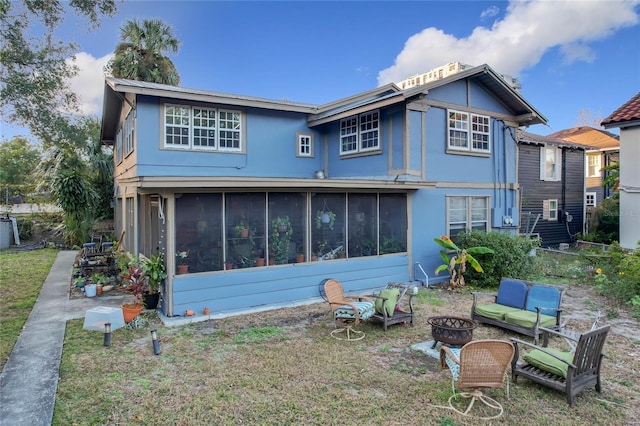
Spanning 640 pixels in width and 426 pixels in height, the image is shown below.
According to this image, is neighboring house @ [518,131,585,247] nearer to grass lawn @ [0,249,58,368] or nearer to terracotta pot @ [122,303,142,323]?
terracotta pot @ [122,303,142,323]

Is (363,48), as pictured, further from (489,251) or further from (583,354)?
(583,354)

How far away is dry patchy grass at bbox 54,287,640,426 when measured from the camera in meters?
4.36

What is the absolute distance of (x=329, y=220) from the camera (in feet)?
32.9

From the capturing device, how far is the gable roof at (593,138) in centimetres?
2345

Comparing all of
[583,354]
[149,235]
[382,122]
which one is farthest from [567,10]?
[149,235]

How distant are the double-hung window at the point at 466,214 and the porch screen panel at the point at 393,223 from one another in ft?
5.65

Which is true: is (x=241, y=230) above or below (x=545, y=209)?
below

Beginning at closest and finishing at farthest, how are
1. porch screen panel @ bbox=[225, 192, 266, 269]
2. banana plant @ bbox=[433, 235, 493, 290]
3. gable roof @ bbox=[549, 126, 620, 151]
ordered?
porch screen panel @ bbox=[225, 192, 266, 269] < banana plant @ bbox=[433, 235, 493, 290] < gable roof @ bbox=[549, 126, 620, 151]

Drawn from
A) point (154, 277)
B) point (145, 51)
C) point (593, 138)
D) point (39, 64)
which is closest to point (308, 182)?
point (154, 277)

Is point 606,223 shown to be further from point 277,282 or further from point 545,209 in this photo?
point 277,282

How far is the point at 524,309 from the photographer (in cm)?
744

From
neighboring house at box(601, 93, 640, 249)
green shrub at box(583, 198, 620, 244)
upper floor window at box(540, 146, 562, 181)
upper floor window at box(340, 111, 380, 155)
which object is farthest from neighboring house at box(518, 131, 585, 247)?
upper floor window at box(340, 111, 380, 155)

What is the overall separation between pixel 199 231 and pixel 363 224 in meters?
4.29

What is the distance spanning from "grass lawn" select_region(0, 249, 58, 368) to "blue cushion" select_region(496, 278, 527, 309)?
333 inches
